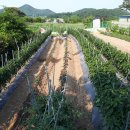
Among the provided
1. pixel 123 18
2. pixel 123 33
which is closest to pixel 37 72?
pixel 123 33

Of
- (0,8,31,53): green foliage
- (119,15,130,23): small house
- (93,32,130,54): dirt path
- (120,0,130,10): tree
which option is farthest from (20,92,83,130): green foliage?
(120,0,130,10): tree

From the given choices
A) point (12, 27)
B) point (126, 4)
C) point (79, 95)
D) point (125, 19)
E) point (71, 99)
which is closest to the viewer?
point (71, 99)

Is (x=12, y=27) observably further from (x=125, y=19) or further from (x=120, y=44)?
(x=125, y=19)

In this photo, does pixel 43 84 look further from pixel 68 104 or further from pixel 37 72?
A: pixel 68 104

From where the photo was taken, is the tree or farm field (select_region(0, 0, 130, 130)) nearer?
farm field (select_region(0, 0, 130, 130))

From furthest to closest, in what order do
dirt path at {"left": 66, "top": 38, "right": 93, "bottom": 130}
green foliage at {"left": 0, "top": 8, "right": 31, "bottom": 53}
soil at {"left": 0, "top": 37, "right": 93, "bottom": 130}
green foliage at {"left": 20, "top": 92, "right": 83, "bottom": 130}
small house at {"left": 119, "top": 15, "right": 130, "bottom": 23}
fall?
small house at {"left": 119, "top": 15, "right": 130, "bottom": 23}
green foliage at {"left": 0, "top": 8, "right": 31, "bottom": 53}
soil at {"left": 0, "top": 37, "right": 93, "bottom": 130}
dirt path at {"left": 66, "top": 38, "right": 93, "bottom": 130}
green foliage at {"left": 20, "top": 92, "right": 83, "bottom": 130}

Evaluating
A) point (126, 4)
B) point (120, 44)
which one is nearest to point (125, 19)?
point (126, 4)

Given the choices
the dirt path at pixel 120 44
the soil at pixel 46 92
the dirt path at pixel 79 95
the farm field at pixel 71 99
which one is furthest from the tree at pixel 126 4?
the dirt path at pixel 79 95

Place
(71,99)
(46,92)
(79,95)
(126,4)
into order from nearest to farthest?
(71,99)
(79,95)
(46,92)
(126,4)

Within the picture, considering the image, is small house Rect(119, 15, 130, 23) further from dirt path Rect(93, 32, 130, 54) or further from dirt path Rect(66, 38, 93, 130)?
dirt path Rect(66, 38, 93, 130)

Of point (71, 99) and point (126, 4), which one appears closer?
point (71, 99)

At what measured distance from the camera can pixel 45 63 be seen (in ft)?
60.1

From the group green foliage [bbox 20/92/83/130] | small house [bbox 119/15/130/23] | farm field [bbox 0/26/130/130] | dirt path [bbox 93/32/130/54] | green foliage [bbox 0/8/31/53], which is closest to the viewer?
green foliage [bbox 20/92/83/130]

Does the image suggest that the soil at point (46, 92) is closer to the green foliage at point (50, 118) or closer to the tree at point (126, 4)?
the green foliage at point (50, 118)
